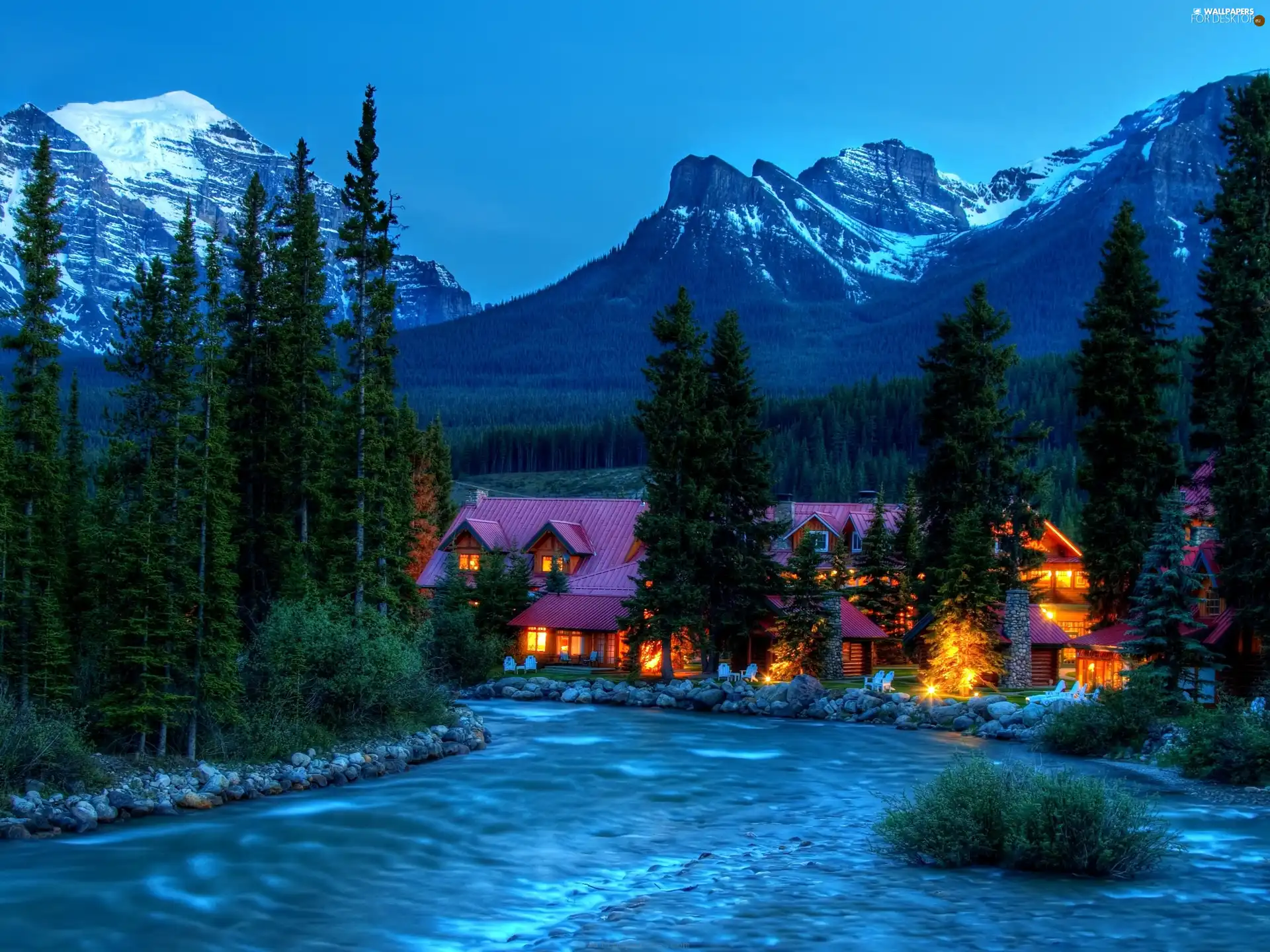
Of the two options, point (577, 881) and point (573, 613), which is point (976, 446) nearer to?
point (573, 613)

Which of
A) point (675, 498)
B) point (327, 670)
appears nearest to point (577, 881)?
point (327, 670)

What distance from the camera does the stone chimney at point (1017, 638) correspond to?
49.7 metres

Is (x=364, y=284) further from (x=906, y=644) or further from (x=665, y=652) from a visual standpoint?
(x=906, y=644)

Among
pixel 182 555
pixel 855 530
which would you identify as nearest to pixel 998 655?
pixel 855 530

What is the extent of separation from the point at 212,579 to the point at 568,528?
41.7m

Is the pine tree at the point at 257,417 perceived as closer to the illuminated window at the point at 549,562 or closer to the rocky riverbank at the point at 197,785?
the rocky riverbank at the point at 197,785

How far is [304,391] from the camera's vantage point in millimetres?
41656

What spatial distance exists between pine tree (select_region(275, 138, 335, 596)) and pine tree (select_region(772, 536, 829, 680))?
21.2 metres

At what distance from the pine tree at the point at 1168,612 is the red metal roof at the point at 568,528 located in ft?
99.0

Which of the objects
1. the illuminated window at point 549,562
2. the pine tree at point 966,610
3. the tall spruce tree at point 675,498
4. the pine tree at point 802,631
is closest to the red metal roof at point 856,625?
the pine tree at point 802,631

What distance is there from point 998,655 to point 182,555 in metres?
32.9

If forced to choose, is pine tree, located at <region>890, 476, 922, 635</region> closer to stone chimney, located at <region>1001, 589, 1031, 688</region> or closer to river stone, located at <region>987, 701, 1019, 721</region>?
stone chimney, located at <region>1001, 589, 1031, 688</region>

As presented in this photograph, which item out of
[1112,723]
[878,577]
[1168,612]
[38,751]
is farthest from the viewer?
[878,577]

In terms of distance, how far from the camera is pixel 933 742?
134 feet
